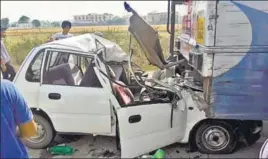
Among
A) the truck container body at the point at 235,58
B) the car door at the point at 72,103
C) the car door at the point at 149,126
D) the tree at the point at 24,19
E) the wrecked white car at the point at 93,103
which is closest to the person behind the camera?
the truck container body at the point at 235,58

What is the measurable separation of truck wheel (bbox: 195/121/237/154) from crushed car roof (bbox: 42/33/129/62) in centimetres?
168

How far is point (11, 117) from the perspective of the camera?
2.09 metres

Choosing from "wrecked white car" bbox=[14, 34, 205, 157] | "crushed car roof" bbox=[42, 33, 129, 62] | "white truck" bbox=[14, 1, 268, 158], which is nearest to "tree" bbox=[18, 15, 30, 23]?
"crushed car roof" bbox=[42, 33, 129, 62]

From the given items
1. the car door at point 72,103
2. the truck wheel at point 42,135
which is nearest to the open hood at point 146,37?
the car door at point 72,103

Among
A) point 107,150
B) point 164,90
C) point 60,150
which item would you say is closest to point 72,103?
point 60,150

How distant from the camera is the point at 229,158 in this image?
454 cm

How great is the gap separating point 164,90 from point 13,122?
2.77 m

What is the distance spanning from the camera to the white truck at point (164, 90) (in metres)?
4.06

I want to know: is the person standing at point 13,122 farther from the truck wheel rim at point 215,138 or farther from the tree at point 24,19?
the tree at point 24,19

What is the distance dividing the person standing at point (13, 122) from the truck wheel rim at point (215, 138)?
291 centimetres

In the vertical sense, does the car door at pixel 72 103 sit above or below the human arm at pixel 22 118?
below

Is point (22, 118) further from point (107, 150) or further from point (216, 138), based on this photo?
point (216, 138)

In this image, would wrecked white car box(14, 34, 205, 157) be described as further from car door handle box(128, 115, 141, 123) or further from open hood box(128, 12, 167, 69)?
open hood box(128, 12, 167, 69)

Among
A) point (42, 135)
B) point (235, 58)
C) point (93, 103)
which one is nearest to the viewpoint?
point (235, 58)
